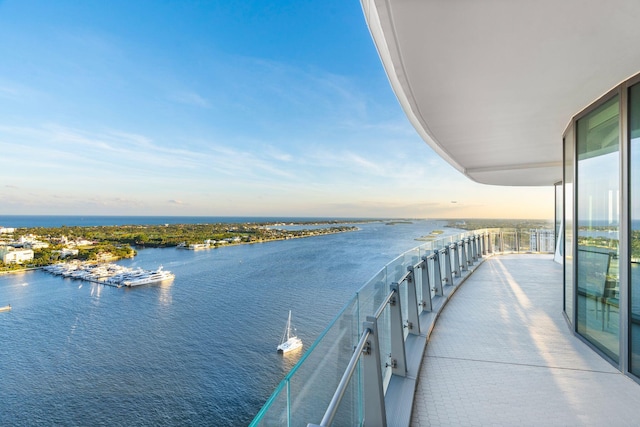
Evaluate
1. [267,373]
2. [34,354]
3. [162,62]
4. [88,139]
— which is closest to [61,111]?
[88,139]

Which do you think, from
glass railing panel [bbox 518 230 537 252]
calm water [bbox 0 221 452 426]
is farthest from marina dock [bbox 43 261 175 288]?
glass railing panel [bbox 518 230 537 252]

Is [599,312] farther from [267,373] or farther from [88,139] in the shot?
[88,139]

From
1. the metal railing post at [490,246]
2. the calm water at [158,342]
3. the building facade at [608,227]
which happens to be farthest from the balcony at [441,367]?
the calm water at [158,342]

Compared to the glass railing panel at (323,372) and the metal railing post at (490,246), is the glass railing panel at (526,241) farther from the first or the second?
the glass railing panel at (323,372)

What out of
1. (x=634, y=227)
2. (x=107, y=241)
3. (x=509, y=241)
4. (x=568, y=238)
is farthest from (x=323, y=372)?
(x=107, y=241)

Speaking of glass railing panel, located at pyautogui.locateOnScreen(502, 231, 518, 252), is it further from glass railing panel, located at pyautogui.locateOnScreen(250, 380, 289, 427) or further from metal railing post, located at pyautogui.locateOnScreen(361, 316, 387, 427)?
glass railing panel, located at pyautogui.locateOnScreen(250, 380, 289, 427)

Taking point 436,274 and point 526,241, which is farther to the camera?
point 526,241

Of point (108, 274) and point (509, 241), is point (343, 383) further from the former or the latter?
point (108, 274)
